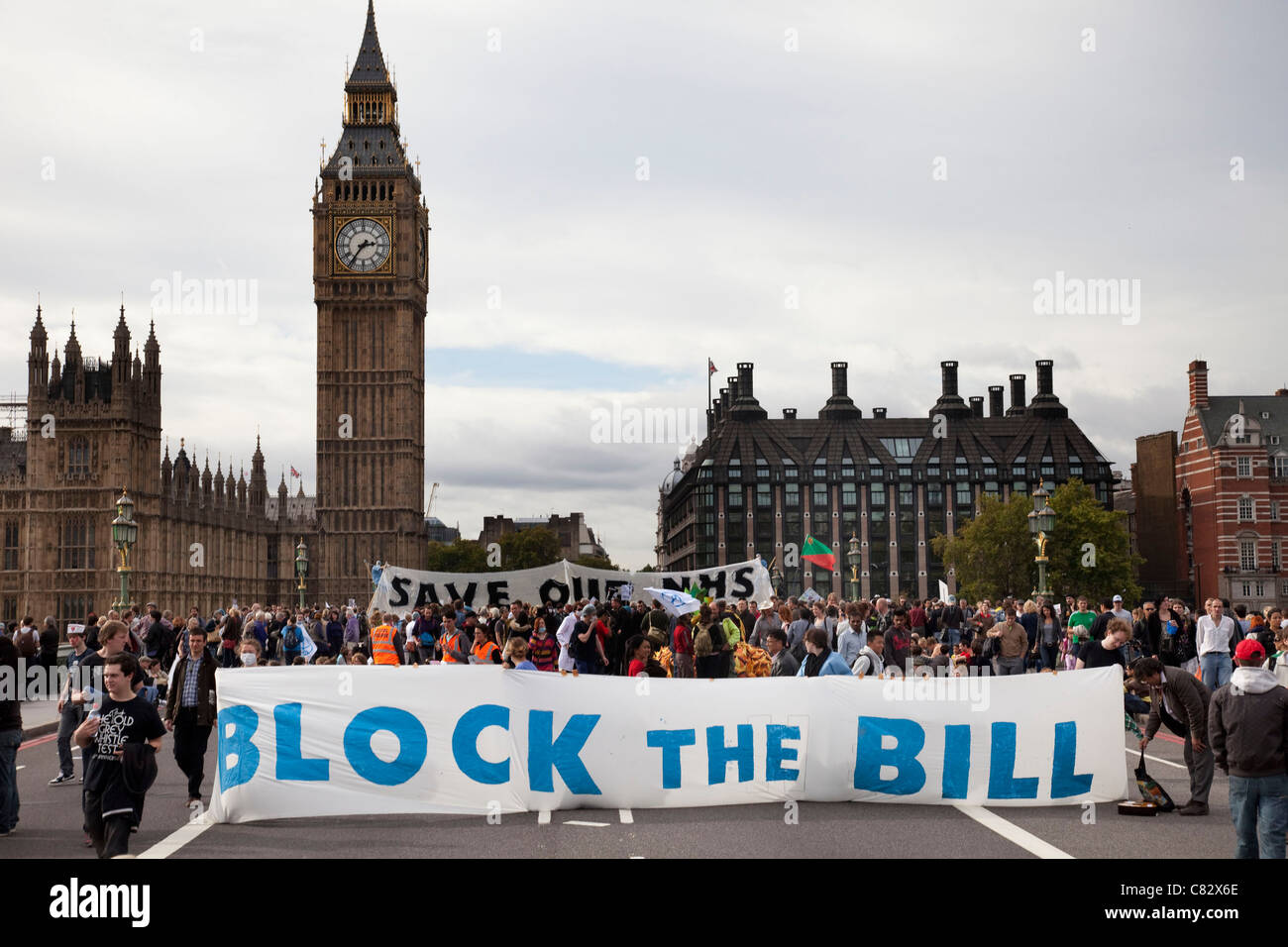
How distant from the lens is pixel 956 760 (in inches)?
522

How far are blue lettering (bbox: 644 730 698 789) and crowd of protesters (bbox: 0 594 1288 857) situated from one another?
4.86 feet

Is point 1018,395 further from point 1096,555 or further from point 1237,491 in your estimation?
point 1096,555

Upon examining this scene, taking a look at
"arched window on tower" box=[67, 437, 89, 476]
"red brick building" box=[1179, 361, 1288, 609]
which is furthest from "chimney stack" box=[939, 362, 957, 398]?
"arched window on tower" box=[67, 437, 89, 476]

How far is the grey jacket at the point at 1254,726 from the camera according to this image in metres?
9.02

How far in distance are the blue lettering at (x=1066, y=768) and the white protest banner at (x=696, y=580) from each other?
61.6 ft

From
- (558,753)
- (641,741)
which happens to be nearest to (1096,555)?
(641,741)

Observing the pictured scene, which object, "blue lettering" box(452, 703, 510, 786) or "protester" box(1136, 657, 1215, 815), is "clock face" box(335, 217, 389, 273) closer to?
"blue lettering" box(452, 703, 510, 786)

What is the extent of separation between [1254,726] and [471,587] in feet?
87.5

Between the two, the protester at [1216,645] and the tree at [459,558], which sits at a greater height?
the tree at [459,558]

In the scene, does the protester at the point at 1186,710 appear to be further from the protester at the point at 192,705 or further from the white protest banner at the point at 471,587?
the white protest banner at the point at 471,587

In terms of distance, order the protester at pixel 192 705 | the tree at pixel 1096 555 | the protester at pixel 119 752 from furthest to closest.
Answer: the tree at pixel 1096 555, the protester at pixel 192 705, the protester at pixel 119 752

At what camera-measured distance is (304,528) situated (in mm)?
103000

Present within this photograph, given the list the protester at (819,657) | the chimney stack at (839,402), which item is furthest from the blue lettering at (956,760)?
the chimney stack at (839,402)

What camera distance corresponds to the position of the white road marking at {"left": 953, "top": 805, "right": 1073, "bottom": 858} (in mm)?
10852
